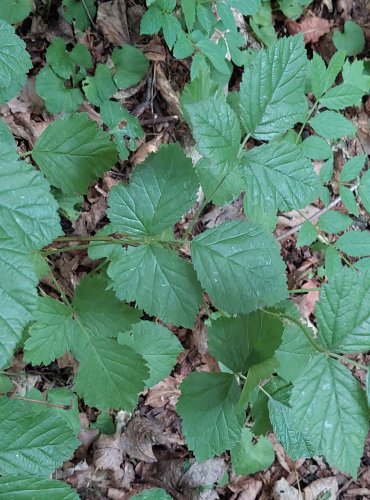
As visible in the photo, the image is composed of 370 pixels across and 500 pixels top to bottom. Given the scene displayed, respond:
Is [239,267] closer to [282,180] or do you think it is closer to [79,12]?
[282,180]

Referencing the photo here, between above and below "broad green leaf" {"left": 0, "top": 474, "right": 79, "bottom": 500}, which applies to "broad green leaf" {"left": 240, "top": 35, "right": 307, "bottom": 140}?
above

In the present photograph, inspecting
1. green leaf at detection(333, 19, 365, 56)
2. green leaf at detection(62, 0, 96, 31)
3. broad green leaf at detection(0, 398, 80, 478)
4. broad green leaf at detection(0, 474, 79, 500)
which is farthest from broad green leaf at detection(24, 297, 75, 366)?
green leaf at detection(333, 19, 365, 56)

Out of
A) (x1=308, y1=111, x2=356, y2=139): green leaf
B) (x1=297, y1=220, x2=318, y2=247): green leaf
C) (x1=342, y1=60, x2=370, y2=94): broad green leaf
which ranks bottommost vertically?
(x1=297, y1=220, x2=318, y2=247): green leaf

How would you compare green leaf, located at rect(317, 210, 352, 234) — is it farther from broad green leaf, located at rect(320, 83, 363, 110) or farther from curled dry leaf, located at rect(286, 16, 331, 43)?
curled dry leaf, located at rect(286, 16, 331, 43)

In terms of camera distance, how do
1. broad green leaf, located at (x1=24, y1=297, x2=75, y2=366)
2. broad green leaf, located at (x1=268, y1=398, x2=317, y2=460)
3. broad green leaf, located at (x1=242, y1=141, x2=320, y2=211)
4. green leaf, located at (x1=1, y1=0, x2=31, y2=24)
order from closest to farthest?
1. broad green leaf, located at (x1=242, y1=141, x2=320, y2=211)
2. broad green leaf, located at (x1=268, y1=398, x2=317, y2=460)
3. broad green leaf, located at (x1=24, y1=297, x2=75, y2=366)
4. green leaf, located at (x1=1, y1=0, x2=31, y2=24)

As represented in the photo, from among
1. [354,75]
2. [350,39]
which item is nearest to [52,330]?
[354,75]

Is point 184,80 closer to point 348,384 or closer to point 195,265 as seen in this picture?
point 195,265

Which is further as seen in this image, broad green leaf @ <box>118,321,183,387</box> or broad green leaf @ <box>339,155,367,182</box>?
broad green leaf @ <box>339,155,367,182</box>
